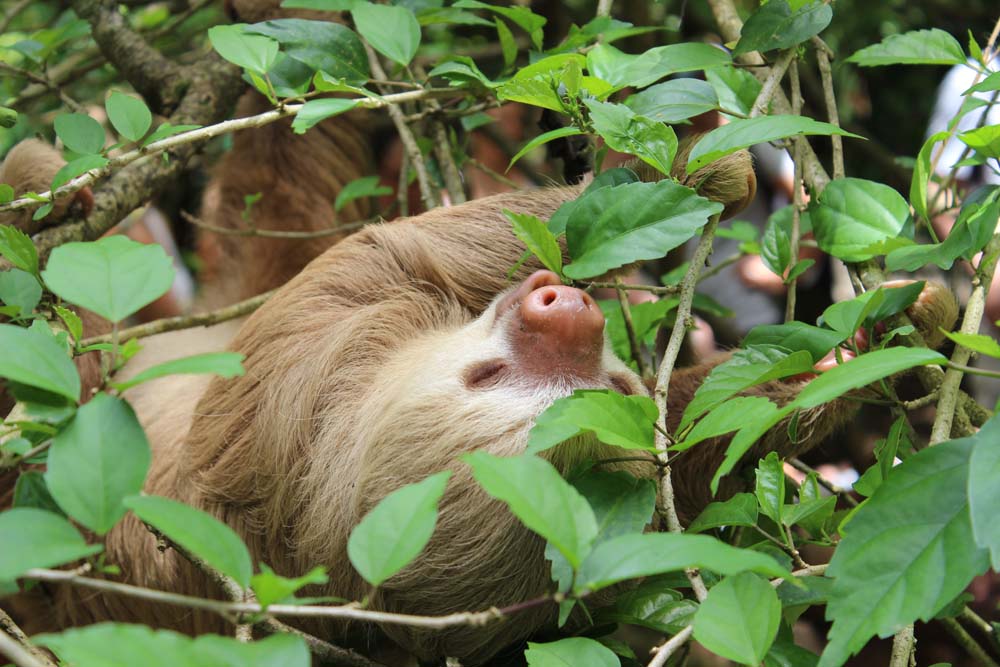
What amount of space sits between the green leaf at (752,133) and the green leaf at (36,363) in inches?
52.7

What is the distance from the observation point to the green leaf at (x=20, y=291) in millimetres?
2225

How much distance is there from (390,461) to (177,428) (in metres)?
1.27

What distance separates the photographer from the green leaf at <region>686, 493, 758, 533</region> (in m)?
1.93

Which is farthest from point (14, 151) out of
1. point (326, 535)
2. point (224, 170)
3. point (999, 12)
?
point (999, 12)

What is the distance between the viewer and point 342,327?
9.50 feet

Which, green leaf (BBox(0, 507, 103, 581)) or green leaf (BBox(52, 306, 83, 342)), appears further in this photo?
green leaf (BBox(52, 306, 83, 342))

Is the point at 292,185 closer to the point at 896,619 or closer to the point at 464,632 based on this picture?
the point at 464,632

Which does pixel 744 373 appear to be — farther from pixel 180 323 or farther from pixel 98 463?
pixel 180 323

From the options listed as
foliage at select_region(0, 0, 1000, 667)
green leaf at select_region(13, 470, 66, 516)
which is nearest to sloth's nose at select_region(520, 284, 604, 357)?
foliage at select_region(0, 0, 1000, 667)

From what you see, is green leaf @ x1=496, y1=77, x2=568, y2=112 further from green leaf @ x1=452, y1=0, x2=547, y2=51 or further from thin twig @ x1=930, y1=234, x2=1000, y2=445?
thin twig @ x1=930, y1=234, x2=1000, y2=445

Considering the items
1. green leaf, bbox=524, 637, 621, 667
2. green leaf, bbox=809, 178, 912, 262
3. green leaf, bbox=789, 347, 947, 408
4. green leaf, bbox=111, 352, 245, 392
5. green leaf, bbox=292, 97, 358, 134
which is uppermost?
green leaf, bbox=292, 97, 358, 134

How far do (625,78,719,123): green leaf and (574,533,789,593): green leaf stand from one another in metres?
1.16

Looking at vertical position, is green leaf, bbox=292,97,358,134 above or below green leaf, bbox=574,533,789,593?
above

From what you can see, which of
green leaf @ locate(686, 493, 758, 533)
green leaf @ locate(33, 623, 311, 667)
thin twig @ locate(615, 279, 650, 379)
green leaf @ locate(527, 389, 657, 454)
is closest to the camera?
green leaf @ locate(33, 623, 311, 667)
